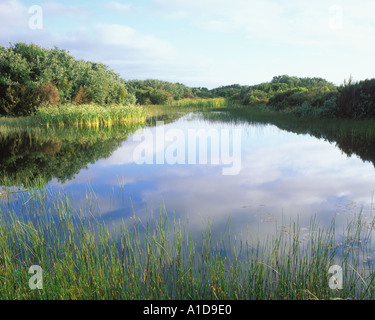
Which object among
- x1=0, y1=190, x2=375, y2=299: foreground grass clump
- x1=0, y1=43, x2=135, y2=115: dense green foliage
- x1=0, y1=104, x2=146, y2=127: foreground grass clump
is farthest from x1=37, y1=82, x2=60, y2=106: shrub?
x1=0, y1=190, x2=375, y2=299: foreground grass clump

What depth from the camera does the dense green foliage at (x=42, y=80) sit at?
21.2m

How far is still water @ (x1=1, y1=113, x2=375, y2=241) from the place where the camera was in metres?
5.09

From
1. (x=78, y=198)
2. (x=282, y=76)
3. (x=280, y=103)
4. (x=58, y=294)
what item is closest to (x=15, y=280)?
(x=58, y=294)

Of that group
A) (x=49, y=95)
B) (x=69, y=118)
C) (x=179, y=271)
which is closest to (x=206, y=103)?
(x=49, y=95)

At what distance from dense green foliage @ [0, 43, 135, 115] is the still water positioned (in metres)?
9.93

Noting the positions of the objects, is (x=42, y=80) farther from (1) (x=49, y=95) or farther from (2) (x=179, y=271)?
(2) (x=179, y=271)

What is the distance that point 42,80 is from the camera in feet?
73.7

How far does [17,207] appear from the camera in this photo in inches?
203

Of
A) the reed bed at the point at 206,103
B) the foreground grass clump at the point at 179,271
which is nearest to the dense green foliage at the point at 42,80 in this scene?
the reed bed at the point at 206,103

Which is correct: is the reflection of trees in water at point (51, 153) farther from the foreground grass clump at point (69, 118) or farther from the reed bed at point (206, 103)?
the reed bed at point (206, 103)

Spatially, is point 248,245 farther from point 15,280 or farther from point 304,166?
point 304,166

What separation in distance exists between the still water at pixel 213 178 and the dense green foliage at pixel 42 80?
9.93m

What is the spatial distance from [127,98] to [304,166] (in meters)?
25.6

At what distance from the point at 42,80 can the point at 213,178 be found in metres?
19.4
